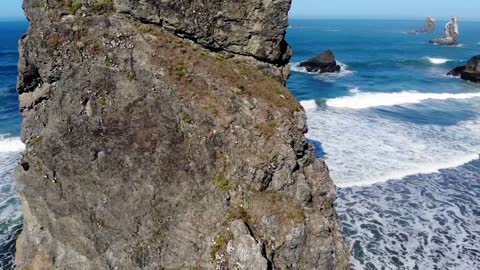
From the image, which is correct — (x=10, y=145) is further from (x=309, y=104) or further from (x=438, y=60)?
(x=438, y=60)

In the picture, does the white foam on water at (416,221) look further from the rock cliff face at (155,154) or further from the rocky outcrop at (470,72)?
the rocky outcrop at (470,72)

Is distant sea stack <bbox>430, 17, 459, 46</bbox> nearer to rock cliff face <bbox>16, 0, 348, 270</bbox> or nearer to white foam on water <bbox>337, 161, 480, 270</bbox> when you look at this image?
white foam on water <bbox>337, 161, 480, 270</bbox>

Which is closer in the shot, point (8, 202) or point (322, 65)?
point (8, 202)

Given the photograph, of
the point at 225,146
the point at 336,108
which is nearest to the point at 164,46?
the point at 225,146

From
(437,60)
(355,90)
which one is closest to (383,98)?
(355,90)

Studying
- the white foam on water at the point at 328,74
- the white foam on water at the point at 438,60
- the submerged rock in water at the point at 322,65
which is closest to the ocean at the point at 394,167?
the white foam on water at the point at 328,74

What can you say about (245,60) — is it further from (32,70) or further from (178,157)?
(32,70)
